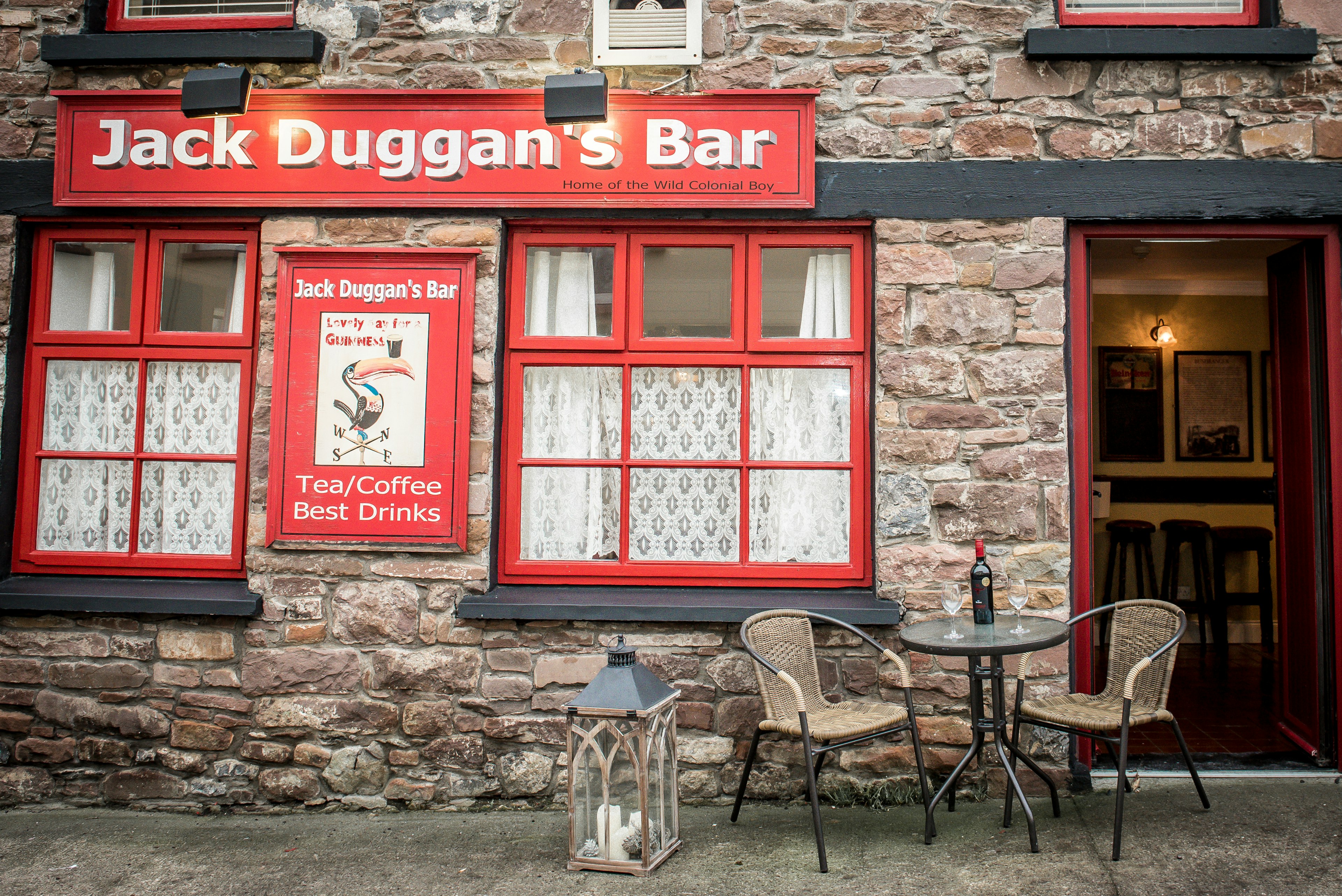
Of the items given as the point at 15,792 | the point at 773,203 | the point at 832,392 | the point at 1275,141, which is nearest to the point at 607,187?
the point at 773,203

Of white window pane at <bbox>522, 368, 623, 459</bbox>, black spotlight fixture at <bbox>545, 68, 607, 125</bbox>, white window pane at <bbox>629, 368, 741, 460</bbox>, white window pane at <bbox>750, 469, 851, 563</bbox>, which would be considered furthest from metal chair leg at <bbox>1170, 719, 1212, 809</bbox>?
black spotlight fixture at <bbox>545, 68, 607, 125</bbox>

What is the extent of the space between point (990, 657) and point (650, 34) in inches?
128

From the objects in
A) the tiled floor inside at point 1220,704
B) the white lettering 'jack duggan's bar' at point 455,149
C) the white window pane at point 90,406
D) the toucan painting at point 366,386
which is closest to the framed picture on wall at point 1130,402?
the tiled floor inside at point 1220,704

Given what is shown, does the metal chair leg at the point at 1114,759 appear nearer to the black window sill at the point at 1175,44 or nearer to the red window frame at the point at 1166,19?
the black window sill at the point at 1175,44

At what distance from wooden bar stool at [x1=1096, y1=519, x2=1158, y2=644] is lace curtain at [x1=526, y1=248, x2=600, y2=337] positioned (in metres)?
5.36

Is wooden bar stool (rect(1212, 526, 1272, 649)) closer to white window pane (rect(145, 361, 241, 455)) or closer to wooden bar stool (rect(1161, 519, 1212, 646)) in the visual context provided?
wooden bar stool (rect(1161, 519, 1212, 646))

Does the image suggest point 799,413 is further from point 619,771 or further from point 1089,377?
point 619,771

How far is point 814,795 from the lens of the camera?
140 inches

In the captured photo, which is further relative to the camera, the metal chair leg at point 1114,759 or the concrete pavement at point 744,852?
the metal chair leg at point 1114,759

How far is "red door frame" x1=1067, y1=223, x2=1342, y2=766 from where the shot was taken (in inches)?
170

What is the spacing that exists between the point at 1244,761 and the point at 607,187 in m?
4.16

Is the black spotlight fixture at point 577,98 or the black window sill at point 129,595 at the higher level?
the black spotlight fixture at point 577,98

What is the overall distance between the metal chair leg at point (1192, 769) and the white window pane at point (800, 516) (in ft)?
5.01

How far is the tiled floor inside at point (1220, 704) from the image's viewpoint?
4.84 metres
